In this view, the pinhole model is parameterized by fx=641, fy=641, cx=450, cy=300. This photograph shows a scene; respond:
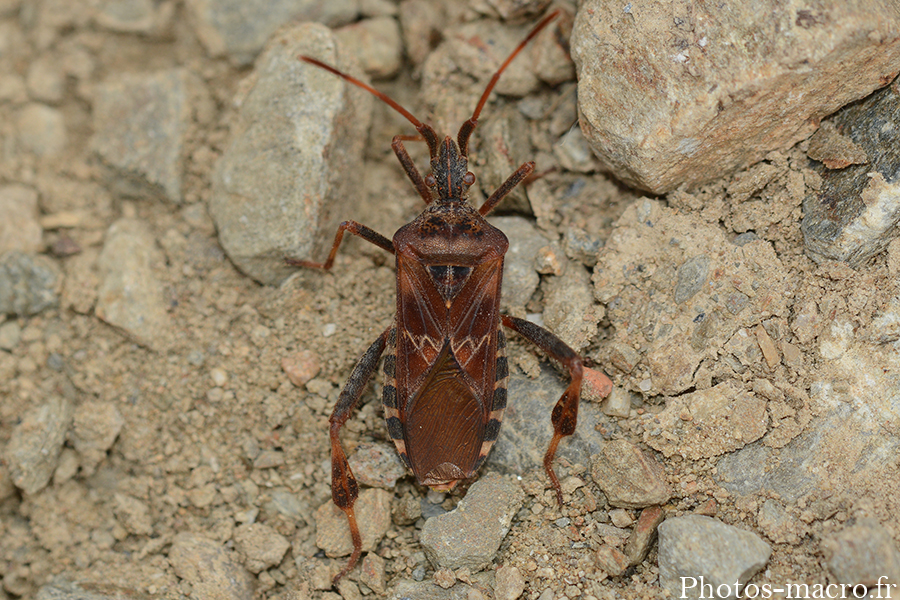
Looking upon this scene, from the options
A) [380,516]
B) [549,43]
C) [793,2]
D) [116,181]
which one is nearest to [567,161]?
[549,43]

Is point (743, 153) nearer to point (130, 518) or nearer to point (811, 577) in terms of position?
point (811, 577)

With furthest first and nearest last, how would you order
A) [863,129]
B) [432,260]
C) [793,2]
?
[432,260] → [863,129] → [793,2]

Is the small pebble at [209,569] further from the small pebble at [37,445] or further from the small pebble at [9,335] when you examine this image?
the small pebble at [9,335]

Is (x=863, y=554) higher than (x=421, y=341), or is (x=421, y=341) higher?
(x=421, y=341)

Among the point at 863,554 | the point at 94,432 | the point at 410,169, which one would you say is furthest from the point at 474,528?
the point at 94,432

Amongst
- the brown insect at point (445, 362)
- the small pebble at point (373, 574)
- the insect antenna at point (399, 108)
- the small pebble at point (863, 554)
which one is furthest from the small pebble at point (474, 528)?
the insect antenna at point (399, 108)

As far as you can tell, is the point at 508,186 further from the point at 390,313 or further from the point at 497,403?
the point at 497,403

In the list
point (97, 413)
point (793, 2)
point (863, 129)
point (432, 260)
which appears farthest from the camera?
point (97, 413)
